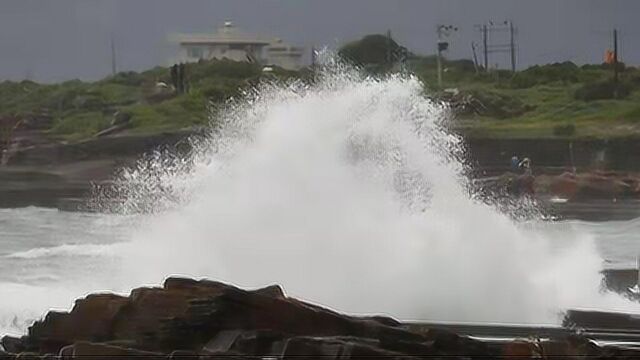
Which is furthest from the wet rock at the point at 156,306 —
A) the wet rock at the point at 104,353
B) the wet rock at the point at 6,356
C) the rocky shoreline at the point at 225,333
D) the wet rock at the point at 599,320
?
the wet rock at the point at 599,320

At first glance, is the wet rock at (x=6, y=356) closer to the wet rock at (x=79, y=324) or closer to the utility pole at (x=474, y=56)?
the wet rock at (x=79, y=324)

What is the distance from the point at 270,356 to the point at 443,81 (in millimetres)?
2665

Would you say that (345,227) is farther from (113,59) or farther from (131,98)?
(113,59)

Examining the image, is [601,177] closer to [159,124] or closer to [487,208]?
[487,208]

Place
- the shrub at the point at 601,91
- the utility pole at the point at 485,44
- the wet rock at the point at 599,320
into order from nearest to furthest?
1. the wet rock at the point at 599,320
2. the shrub at the point at 601,91
3. the utility pole at the point at 485,44

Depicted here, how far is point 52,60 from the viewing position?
6.76 m

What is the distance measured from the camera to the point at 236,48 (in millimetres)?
6492

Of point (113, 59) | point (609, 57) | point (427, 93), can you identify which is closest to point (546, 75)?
point (609, 57)

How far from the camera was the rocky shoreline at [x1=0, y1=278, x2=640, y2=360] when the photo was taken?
→ 13.4ft

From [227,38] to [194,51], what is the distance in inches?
8.7

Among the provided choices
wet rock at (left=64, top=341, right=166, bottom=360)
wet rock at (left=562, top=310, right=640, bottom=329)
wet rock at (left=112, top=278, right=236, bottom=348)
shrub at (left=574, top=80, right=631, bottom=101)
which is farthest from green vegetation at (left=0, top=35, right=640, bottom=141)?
wet rock at (left=64, top=341, right=166, bottom=360)

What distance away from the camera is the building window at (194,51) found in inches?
258

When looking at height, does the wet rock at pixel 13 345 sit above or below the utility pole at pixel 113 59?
below

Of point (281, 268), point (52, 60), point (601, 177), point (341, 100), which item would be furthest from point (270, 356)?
point (52, 60)
